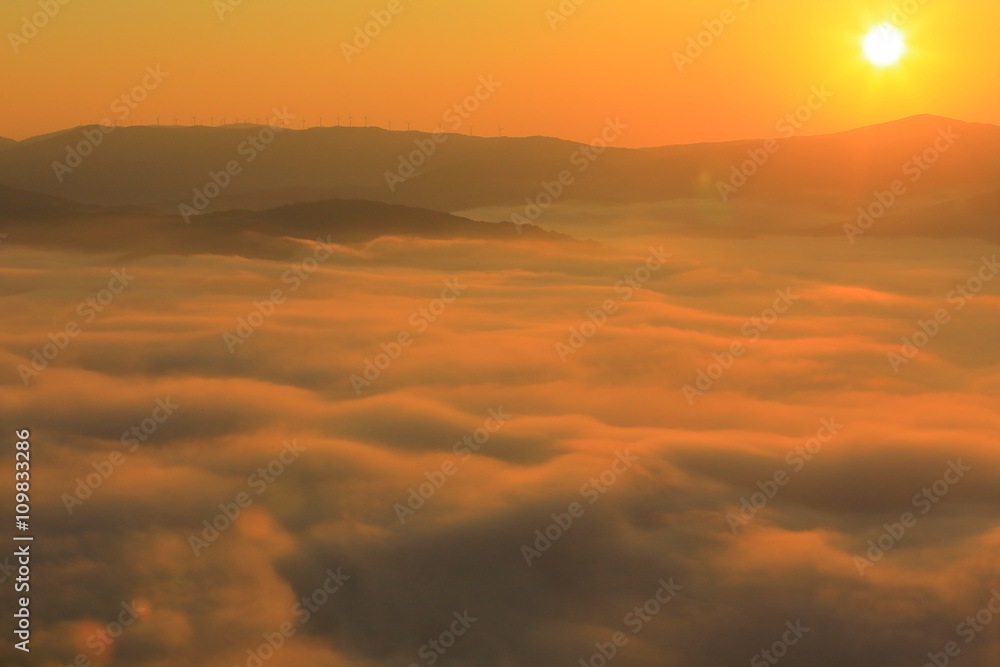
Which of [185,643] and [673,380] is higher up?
[673,380]

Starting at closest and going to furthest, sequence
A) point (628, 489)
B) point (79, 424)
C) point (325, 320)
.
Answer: point (628, 489), point (79, 424), point (325, 320)

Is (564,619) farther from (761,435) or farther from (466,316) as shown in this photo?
(466,316)

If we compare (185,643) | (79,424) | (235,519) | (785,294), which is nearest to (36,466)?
(79,424)

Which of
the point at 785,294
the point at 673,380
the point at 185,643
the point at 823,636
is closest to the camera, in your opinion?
the point at 185,643

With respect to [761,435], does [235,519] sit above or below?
below

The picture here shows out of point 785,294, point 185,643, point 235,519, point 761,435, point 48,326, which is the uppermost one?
point 785,294

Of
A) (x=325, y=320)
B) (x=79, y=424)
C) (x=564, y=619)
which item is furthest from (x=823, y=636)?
(x=325, y=320)

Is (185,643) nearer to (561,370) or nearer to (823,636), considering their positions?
(823,636)

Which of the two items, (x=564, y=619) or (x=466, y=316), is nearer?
(x=564, y=619)

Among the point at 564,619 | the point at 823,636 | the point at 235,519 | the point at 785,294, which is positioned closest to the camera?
the point at 823,636
